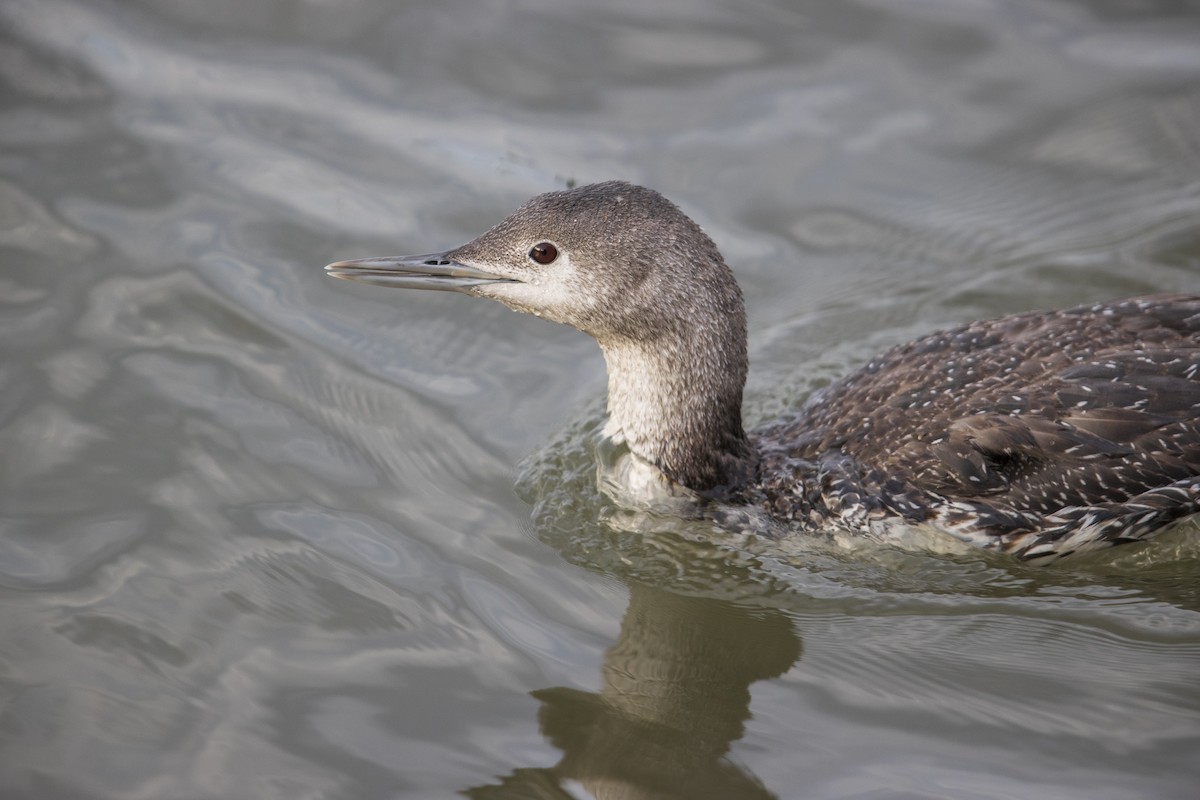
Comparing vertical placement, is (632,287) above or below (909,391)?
above

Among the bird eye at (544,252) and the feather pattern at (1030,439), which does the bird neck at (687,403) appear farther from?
the bird eye at (544,252)

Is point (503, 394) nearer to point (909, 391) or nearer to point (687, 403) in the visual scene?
point (687, 403)

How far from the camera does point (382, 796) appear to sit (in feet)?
18.0

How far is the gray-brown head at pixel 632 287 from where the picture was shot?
6.52 metres

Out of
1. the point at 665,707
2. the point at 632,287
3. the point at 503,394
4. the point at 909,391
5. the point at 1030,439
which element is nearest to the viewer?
the point at 665,707

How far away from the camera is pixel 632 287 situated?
6566mm

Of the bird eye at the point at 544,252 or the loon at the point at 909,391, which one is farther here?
the bird eye at the point at 544,252

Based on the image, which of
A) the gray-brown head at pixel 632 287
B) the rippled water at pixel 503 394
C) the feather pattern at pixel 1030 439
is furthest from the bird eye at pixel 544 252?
the feather pattern at pixel 1030 439

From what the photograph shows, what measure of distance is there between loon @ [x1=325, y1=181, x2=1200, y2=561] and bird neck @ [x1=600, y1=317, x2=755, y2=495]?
0.04 ft

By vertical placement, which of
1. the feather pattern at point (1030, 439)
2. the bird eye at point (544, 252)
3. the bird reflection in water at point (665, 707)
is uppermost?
the bird eye at point (544, 252)

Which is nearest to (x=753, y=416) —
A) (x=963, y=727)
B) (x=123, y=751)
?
(x=963, y=727)

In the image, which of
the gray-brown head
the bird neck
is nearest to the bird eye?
the gray-brown head

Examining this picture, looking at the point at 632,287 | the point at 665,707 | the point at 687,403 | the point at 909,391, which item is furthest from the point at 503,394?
the point at 665,707

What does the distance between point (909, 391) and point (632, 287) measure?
5.01 feet
